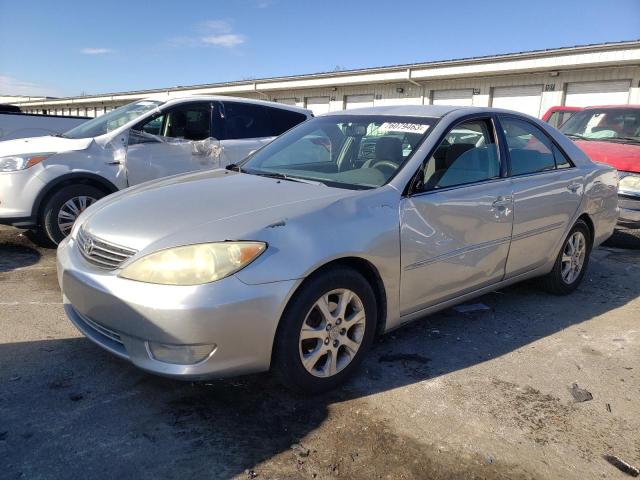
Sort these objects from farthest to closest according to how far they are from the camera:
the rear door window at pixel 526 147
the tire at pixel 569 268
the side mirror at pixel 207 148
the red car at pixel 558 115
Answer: the red car at pixel 558 115, the side mirror at pixel 207 148, the tire at pixel 569 268, the rear door window at pixel 526 147

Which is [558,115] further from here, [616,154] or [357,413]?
[357,413]

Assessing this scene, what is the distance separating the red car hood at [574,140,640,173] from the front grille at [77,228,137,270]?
552cm

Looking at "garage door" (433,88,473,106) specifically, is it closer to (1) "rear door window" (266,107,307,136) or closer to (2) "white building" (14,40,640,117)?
(2) "white building" (14,40,640,117)

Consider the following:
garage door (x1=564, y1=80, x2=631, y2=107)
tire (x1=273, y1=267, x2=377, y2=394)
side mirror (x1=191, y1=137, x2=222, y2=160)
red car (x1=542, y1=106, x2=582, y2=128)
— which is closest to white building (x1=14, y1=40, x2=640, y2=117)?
garage door (x1=564, y1=80, x2=631, y2=107)

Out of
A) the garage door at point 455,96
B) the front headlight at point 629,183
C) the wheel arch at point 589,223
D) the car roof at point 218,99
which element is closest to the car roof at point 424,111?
the wheel arch at point 589,223

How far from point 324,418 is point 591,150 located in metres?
5.80

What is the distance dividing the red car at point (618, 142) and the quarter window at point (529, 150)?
7.87 feet

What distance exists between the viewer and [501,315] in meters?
4.27

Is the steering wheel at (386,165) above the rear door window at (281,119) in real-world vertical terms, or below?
below

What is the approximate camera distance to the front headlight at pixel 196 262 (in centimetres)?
246

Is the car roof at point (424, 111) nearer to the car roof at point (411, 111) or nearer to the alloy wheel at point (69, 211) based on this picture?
the car roof at point (411, 111)

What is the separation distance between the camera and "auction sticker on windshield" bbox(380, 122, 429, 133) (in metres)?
3.55

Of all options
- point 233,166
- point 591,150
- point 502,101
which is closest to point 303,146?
point 233,166

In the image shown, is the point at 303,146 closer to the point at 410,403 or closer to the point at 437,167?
the point at 437,167
